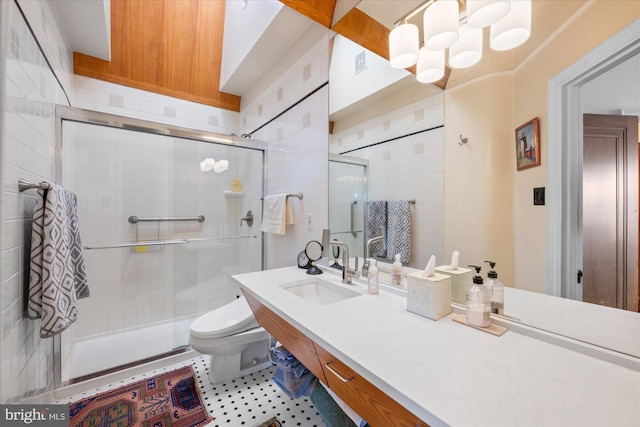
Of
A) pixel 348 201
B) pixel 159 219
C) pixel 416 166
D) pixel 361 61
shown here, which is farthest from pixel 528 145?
pixel 159 219

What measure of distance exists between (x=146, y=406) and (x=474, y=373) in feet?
6.01

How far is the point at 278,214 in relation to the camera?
6.84 feet

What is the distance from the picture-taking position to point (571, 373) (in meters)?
0.62

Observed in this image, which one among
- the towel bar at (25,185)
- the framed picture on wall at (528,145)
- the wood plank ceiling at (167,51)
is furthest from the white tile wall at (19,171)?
the framed picture on wall at (528,145)

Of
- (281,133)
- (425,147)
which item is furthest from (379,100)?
(281,133)

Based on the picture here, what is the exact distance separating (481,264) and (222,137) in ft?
7.38

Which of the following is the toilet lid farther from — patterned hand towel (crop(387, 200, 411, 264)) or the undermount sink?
patterned hand towel (crop(387, 200, 411, 264))

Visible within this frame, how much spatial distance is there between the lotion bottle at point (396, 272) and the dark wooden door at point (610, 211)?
0.64 meters

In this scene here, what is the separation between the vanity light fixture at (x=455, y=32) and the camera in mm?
830

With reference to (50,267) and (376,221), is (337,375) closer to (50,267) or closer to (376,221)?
(376,221)

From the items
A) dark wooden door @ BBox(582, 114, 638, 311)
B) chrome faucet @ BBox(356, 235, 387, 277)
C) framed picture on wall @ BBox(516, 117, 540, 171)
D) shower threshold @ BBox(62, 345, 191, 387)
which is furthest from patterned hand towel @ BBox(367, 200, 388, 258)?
shower threshold @ BBox(62, 345, 191, 387)

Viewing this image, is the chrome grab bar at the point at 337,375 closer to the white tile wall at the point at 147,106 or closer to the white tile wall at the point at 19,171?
the white tile wall at the point at 19,171

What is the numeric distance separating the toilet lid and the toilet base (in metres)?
0.25

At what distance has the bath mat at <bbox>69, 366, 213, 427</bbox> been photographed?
138cm
